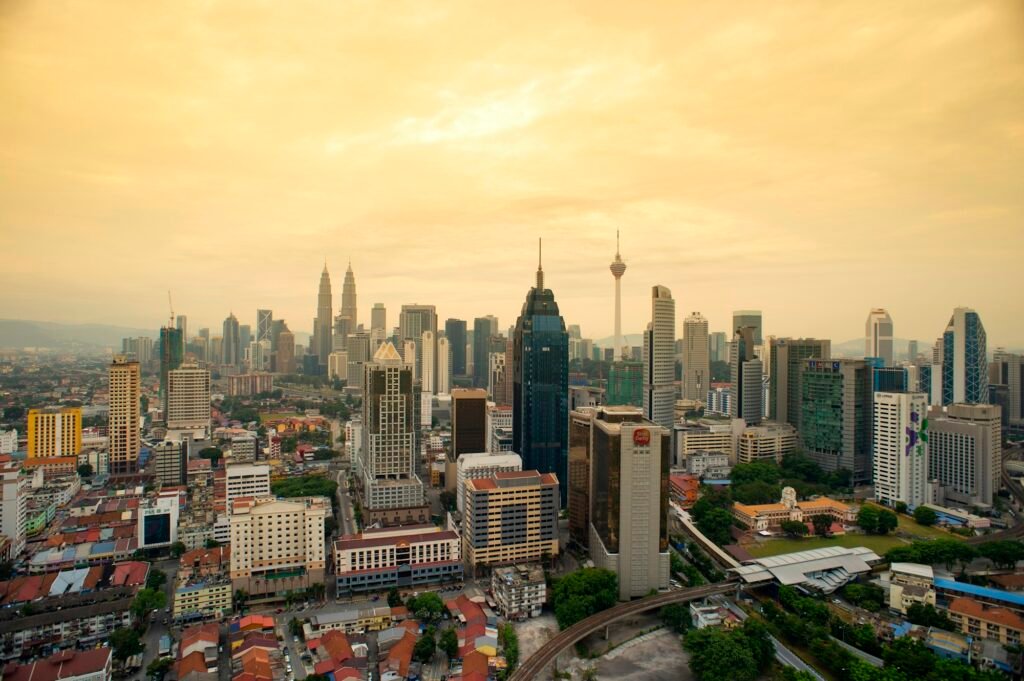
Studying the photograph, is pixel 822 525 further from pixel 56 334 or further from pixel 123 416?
pixel 123 416

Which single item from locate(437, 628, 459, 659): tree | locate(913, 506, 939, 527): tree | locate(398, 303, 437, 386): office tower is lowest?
locate(437, 628, 459, 659): tree

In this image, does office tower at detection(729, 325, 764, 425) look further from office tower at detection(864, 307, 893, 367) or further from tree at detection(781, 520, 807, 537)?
tree at detection(781, 520, 807, 537)

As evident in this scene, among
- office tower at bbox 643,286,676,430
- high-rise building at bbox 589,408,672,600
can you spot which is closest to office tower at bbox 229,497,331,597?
high-rise building at bbox 589,408,672,600

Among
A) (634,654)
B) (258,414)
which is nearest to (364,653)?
(634,654)

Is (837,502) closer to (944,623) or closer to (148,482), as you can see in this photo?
(944,623)

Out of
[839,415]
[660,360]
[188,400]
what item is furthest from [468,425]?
[188,400]

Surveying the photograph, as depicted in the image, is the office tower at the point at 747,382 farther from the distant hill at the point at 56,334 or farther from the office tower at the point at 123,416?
the office tower at the point at 123,416
